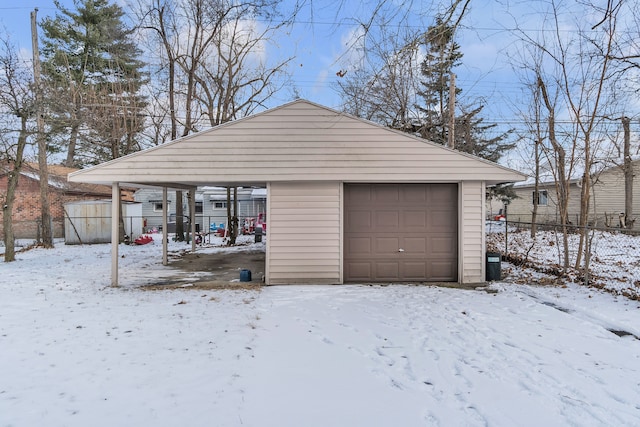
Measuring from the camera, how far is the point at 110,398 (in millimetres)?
3135

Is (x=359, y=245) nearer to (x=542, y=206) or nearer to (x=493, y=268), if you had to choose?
(x=493, y=268)

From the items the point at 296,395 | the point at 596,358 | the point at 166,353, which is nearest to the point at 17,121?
the point at 166,353

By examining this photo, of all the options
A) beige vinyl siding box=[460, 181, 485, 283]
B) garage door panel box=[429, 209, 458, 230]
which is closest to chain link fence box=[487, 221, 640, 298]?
beige vinyl siding box=[460, 181, 485, 283]

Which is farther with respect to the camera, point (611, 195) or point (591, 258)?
point (611, 195)

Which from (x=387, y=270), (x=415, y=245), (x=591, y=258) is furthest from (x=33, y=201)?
(x=591, y=258)

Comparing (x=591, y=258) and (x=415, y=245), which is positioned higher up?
(x=415, y=245)

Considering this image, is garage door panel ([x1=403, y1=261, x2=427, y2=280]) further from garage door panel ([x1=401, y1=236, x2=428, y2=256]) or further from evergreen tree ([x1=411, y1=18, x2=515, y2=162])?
evergreen tree ([x1=411, y1=18, x2=515, y2=162])

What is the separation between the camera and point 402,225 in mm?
8258

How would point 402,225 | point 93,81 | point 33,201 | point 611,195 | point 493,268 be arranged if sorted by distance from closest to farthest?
point 402,225 → point 493,268 → point 93,81 → point 33,201 → point 611,195

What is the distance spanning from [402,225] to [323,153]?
2424mm

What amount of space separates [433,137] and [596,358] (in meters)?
13.8

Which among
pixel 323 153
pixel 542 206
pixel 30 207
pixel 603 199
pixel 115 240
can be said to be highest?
pixel 323 153

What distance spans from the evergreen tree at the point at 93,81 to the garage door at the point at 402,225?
10.5m

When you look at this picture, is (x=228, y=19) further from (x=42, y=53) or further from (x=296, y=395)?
(x=296, y=395)
